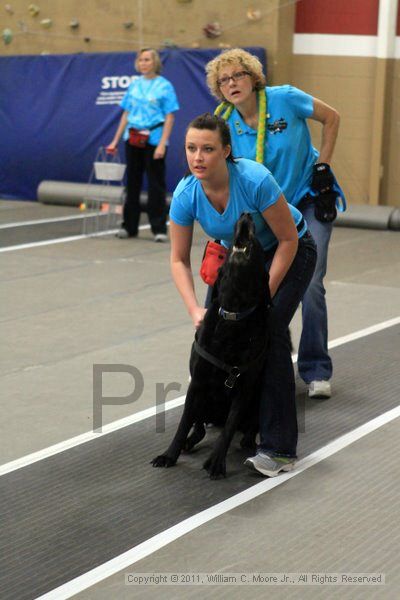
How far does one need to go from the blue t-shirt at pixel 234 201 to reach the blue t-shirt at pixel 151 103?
6.08m

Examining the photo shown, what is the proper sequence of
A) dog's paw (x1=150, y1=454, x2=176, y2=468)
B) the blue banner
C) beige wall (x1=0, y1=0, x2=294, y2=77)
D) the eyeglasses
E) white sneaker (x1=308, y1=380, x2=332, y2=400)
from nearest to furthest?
A: dog's paw (x1=150, y1=454, x2=176, y2=468)
the eyeglasses
white sneaker (x1=308, y1=380, x2=332, y2=400)
beige wall (x1=0, y1=0, x2=294, y2=77)
the blue banner

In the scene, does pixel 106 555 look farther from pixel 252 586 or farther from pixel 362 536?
pixel 362 536

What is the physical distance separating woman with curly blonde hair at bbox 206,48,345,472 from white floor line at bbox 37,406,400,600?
580mm

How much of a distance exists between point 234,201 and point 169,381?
5.58 feet

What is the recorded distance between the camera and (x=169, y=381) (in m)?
5.31

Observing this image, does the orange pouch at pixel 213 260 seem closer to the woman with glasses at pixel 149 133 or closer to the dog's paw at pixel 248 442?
the dog's paw at pixel 248 442

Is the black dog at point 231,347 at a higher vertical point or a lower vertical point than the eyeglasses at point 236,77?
lower

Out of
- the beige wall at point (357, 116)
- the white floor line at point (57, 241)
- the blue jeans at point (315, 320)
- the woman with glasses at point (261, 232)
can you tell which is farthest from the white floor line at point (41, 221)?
the woman with glasses at point (261, 232)

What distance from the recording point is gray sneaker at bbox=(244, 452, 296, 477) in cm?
397

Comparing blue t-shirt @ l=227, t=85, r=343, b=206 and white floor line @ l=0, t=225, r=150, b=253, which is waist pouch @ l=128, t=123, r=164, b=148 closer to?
white floor line @ l=0, t=225, r=150, b=253

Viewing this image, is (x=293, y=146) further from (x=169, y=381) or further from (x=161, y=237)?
(x=161, y=237)

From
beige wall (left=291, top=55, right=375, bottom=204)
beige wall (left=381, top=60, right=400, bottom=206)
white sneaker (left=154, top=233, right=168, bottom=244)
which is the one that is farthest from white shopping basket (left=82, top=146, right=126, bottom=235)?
beige wall (left=381, top=60, right=400, bottom=206)

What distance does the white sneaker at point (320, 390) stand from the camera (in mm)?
4992

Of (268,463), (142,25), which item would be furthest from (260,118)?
(142,25)
